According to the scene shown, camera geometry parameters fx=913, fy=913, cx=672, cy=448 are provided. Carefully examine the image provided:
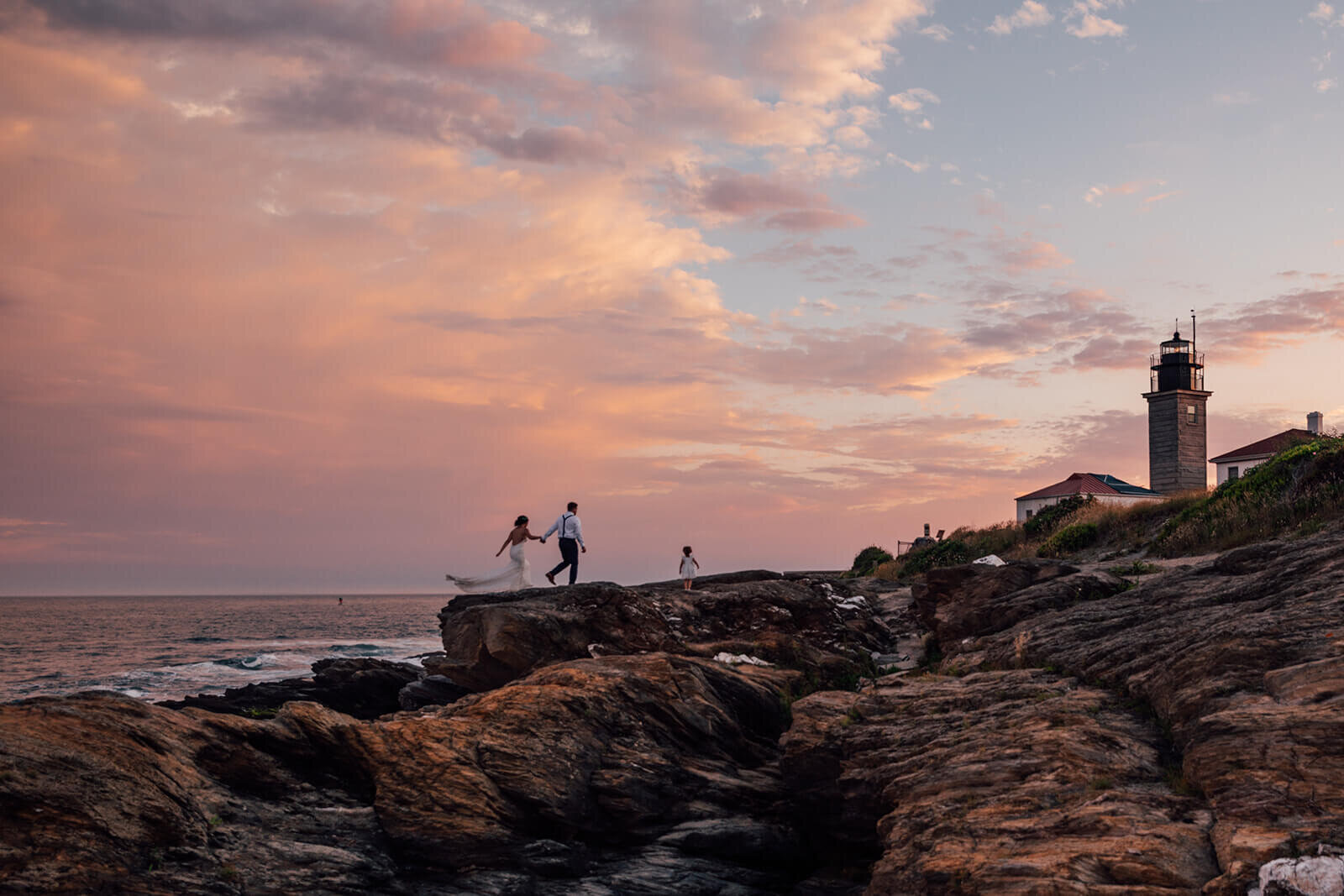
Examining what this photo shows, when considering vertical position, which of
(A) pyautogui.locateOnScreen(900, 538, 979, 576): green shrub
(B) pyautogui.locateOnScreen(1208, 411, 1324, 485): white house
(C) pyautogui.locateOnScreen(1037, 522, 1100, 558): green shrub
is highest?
(B) pyautogui.locateOnScreen(1208, 411, 1324, 485): white house

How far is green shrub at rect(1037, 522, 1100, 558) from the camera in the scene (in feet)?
107

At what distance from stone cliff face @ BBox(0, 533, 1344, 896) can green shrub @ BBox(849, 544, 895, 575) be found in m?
38.7

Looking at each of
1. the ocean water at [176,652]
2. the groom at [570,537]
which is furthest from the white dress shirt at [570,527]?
the ocean water at [176,652]

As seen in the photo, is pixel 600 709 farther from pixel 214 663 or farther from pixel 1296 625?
pixel 214 663

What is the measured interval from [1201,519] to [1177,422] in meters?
48.3

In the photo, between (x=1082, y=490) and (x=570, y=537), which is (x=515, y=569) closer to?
(x=570, y=537)

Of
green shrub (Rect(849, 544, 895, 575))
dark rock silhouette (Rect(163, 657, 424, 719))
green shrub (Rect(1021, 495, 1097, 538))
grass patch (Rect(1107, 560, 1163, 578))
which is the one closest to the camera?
grass patch (Rect(1107, 560, 1163, 578))

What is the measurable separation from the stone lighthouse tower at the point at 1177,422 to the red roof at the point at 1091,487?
805 centimetres

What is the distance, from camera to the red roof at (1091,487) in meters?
80.7

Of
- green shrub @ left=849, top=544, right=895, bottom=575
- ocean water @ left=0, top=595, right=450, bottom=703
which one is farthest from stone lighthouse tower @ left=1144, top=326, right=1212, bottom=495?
ocean water @ left=0, top=595, right=450, bottom=703

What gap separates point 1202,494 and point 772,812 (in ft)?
90.6

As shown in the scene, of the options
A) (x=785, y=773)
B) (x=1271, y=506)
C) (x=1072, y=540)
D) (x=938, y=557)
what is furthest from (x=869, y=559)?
(x=785, y=773)

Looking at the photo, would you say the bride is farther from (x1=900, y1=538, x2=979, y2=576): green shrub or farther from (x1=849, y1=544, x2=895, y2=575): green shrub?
(x1=849, y1=544, x2=895, y2=575): green shrub

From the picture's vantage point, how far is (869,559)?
194 ft
